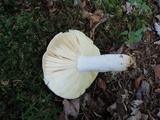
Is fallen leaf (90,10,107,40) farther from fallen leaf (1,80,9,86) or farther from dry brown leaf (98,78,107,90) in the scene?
fallen leaf (1,80,9,86)

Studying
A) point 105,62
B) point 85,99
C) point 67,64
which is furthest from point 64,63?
point 85,99

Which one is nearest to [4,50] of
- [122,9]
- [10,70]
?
[10,70]

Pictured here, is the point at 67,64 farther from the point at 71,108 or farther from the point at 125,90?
the point at 125,90

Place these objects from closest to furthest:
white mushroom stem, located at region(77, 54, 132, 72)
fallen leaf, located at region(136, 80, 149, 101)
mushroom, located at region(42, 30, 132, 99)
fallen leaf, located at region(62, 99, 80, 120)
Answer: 1. white mushroom stem, located at region(77, 54, 132, 72)
2. mushroom, located at region(42, 30, 132, 99)
3. fallen leaf, located at region(62, 99, 80, 120)
4. fallen leaf, located at region(136, 80, 149, 101)

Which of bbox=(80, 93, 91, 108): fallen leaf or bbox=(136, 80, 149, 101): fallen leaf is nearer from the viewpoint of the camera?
bbox=(80, 93, 91, 108): fallen leaf

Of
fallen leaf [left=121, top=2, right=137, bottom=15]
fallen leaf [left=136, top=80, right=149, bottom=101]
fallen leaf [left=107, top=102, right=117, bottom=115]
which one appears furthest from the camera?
fallen leaf [left=121, top=2, right=137, bottom=15]

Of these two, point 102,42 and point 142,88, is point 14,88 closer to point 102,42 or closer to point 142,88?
point 102,42

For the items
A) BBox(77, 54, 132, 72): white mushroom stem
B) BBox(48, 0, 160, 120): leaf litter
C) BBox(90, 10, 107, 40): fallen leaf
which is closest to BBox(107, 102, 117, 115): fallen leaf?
BBox(48, 0, 160, 120): leaf litter
